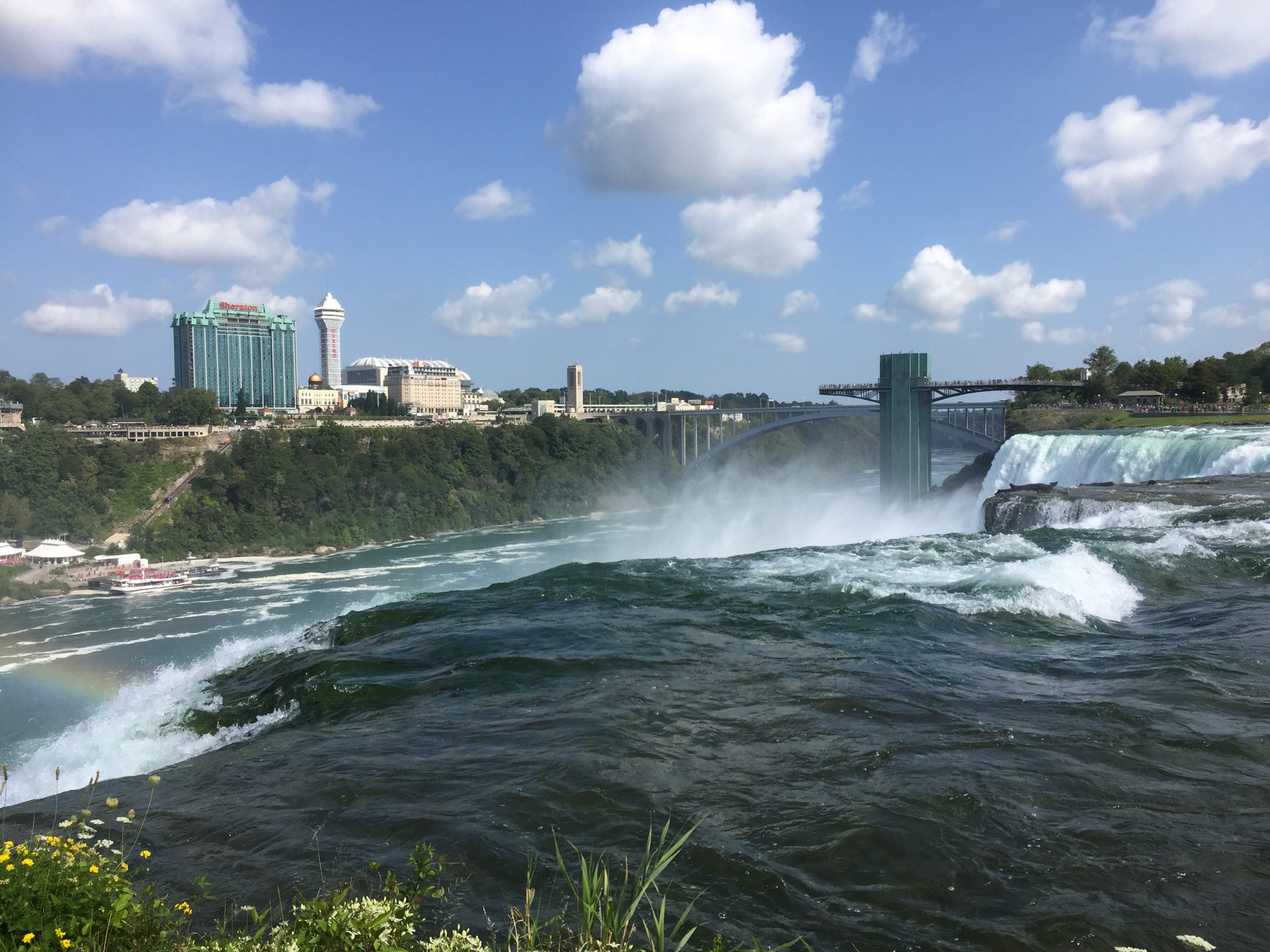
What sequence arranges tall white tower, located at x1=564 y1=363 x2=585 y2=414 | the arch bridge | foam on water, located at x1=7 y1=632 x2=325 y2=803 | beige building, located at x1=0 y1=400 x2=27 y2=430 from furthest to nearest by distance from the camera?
tall white tower, located at x1=564 y1=363 x2=585 y2=414
beige building, located at x1=0 y1=400 x2=27 y2=430
the arch bridge
foam on water, located at x1=7 y1=632 x2=325 y2=803

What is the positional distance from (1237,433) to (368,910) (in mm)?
24866

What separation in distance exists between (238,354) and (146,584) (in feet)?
305

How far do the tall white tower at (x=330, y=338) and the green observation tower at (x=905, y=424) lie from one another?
118m

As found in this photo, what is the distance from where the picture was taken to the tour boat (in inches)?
1132

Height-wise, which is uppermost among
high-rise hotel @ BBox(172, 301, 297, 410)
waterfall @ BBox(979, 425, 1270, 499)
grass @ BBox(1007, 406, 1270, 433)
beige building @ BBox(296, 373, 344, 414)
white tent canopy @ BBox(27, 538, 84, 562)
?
high-rise hotel @ BBox(172, 301, 297, 410)

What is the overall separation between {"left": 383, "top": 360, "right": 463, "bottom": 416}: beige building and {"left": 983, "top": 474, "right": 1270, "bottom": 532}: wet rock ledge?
75.6 metres

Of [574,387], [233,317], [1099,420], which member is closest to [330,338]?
[233,317]

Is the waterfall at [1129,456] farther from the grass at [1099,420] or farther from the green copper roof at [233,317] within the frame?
the green copper roof at [233,317]

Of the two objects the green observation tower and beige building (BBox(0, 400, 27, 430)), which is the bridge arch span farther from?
beige building (BBox(0, 400, 27, 430))

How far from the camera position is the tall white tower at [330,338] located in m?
134

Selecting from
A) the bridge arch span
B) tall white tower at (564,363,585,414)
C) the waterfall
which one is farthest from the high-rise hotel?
the waterfall

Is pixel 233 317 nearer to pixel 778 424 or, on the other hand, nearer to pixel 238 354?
pixel 238 354

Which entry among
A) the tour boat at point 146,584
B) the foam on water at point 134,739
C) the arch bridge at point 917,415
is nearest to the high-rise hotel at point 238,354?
the tour boat at point 146,584

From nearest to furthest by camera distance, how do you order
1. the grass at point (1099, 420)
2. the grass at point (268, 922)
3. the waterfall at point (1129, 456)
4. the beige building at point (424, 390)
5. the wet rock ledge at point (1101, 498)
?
the grass at point (268, 922) < the wet rock ledge at point (1101, 498) < the waterfall at point (1129, 456) < the grass at point (1099, 420) < the beige building at point (424, 390)
